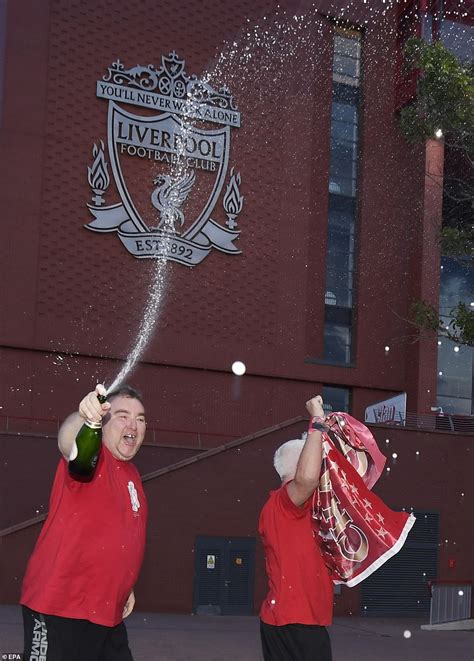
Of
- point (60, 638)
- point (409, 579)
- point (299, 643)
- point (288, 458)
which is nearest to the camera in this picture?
point (60, 638)

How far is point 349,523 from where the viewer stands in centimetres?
527

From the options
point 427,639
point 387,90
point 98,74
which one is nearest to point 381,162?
point 387,90

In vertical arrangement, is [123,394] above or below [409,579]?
above

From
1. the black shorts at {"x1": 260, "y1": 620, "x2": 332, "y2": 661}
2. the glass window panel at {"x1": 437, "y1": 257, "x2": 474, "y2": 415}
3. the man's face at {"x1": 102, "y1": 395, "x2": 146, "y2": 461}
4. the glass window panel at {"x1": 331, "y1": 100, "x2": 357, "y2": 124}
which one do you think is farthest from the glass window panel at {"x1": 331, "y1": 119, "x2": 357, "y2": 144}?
the man's face at {"x1": 102, "y1": 395, "x2": 146, "y2": 461}

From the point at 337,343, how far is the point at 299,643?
2602 cm

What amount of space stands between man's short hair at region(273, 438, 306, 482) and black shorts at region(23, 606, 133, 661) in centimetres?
127

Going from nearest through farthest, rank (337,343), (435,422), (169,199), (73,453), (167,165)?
(73,453)
(435,422)
(169,199)
(167,165)
(337,343)

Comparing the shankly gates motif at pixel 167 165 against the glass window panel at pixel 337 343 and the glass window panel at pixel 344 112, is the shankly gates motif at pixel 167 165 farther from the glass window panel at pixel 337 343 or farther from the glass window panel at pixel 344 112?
the glass window panel at pixel 337 343

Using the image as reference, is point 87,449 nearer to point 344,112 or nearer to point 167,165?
point 167,165

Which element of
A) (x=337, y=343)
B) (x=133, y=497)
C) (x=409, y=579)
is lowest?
(x=409, y=579)

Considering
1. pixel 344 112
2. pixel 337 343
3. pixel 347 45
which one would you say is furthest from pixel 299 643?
pixel 347 45

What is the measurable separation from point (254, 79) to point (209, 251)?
18.6ft

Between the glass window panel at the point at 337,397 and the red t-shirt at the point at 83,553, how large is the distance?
2581 centimetres

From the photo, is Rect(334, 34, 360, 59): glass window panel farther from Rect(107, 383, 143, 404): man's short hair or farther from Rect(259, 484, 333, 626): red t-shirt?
Rect(107, 383, 143, 404): man's short hair
